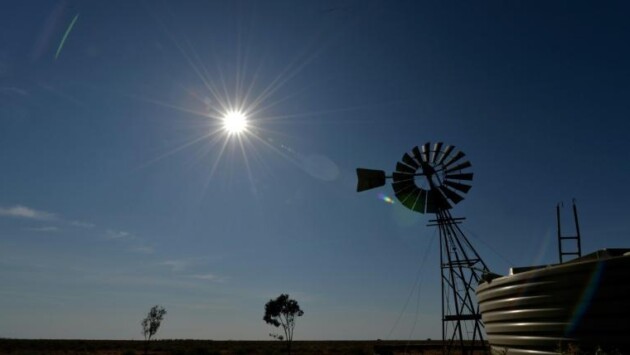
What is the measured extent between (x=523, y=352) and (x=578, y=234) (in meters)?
5.33

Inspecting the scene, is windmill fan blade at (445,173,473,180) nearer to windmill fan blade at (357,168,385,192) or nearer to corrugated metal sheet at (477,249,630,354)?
windmill fan blade at (357,168,385,192)

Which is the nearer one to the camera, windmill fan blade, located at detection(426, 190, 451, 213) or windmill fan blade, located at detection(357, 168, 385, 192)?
windmill fan blade, located at detection(357, 168, 385, 192)

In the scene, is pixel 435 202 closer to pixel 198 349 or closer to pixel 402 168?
pixel 402 168

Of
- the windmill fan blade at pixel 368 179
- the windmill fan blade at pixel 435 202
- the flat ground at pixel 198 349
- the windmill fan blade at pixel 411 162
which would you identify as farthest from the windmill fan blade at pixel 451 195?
the flat ground at pixel 198 349

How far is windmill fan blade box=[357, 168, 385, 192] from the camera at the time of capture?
64.3ft

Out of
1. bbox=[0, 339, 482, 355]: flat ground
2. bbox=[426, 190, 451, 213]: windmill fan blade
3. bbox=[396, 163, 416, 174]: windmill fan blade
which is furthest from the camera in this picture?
bbox=[0, 339, 482, 355]: flat ground

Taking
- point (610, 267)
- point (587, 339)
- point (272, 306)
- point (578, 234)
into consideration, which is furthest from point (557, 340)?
point (272, 306)

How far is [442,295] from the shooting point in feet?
63.5

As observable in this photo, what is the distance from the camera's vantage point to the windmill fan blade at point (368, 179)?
64.3 feet

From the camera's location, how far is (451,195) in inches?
793

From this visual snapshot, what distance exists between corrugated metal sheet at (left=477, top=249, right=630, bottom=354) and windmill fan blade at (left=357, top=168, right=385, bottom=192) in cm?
974

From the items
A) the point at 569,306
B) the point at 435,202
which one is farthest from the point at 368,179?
the point at 569,306

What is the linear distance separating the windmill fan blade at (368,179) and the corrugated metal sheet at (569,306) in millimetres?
9744

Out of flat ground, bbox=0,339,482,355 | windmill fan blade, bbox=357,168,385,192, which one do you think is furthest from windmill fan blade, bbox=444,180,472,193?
flat ground, bbox=0,339,482,355
